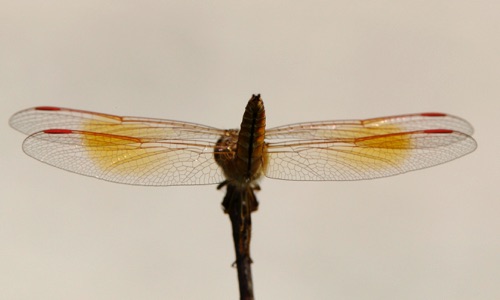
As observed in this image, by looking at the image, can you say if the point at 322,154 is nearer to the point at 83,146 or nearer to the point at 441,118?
the point at 441,118

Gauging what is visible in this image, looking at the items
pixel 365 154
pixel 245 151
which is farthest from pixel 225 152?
pixel 365 154

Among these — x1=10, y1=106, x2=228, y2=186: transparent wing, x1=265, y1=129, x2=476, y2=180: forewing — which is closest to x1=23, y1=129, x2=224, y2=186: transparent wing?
x1=10, y1=106, x2=228, y2=186: transparent wing

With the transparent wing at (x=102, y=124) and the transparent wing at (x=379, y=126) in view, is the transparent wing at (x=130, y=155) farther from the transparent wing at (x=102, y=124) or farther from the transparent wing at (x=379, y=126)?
the transparent wing at (x=379, y=126)

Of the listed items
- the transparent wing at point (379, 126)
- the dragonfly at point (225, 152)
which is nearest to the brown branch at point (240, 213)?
the dragonfly at point (225, 152)

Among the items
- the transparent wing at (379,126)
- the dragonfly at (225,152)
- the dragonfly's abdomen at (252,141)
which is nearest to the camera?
the dragonfly's abdomen at (252,141)

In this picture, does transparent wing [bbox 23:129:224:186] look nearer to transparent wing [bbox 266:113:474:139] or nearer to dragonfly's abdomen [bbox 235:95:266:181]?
dragonfly's abdomen [bbox 235:95:266:181]

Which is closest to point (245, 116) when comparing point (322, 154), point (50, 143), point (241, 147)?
point (241, 147)

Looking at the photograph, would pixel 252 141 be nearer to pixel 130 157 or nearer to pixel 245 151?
pixel 245 151
